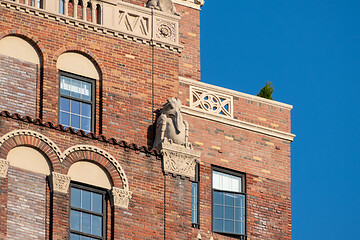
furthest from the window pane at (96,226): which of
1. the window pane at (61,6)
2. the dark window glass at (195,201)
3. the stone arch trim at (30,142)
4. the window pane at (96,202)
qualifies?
the window pane at (61,6)

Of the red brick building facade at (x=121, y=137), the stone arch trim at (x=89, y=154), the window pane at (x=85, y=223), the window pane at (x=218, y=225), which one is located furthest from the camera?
the window pane at (x=218, y=225)

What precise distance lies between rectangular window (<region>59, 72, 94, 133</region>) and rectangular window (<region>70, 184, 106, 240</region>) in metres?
2.23

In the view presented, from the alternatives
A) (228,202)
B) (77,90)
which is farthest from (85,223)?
(228,202)

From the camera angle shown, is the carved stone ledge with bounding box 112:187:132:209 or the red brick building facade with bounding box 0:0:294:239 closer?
the red brick building facade with bounding box 0:0:294:239

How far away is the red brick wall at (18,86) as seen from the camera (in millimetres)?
53125

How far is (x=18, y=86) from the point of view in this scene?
53.6m

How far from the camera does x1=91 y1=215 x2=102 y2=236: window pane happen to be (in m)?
52.7

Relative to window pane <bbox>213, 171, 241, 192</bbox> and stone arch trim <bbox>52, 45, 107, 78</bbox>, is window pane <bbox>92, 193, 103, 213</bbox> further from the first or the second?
window pane <bbox>213, 171, 241, 192</bbox>

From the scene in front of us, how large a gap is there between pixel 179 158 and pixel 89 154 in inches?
126

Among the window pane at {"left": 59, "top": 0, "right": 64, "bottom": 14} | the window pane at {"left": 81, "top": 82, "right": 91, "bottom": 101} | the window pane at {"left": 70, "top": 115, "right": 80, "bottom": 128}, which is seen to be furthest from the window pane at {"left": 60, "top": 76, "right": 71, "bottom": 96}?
the window pane at {"left": 59, "top": 0, "right": 64, "bottom": 14}

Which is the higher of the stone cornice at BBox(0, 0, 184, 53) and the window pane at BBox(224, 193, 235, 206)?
the stone cornice at BBox(0, 0, 184, 53)

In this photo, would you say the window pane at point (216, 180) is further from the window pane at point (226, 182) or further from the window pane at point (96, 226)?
the window pane at point (96, 226)

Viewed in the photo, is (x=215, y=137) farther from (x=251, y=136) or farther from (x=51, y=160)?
(x=51, y=160)

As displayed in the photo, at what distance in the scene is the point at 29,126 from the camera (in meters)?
52.6
